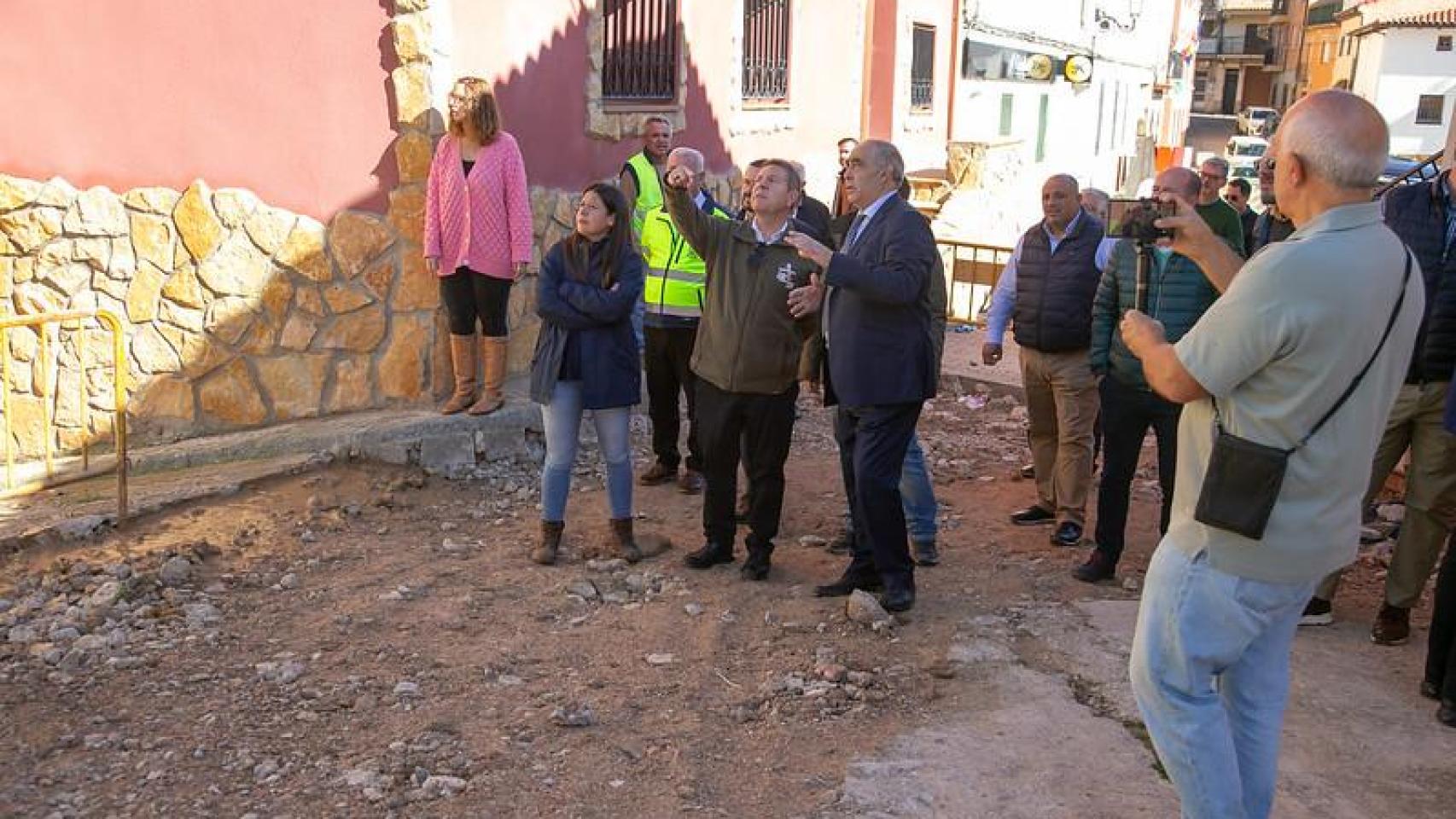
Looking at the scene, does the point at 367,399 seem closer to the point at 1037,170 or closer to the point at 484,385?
the point at 484,385

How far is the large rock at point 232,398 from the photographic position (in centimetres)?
724

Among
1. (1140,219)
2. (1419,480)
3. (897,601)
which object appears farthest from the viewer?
(897,601)

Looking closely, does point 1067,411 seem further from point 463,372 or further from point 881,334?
point 463,372

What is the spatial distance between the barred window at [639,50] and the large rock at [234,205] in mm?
2675

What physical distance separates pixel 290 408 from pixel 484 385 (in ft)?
3.58

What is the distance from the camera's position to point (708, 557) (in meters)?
5.82

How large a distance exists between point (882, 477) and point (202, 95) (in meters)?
4.26

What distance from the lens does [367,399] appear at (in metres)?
7.40

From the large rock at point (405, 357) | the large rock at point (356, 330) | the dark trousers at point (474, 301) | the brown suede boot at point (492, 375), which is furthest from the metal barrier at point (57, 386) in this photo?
the brown suede boot at point (492, 375)

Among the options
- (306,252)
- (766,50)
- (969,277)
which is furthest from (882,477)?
(969,277)

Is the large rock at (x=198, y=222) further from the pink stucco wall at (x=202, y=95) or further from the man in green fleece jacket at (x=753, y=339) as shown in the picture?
the man in green fleece jacket at (x=753, y=339)

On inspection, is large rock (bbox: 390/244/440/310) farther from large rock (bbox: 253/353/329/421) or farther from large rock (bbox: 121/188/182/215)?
large rock (bbox: 121/188/182/215)

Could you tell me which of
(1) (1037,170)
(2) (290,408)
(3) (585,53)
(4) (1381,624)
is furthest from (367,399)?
(1) (1037,170)

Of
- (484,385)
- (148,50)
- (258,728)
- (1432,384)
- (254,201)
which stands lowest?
(258,728)
